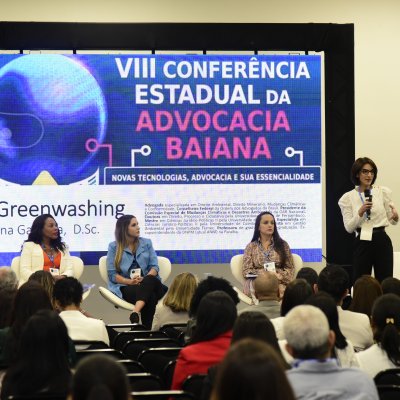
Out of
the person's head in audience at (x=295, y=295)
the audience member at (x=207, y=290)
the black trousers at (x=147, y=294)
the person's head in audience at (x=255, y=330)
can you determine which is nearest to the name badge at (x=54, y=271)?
the black trousers at (x=147, y=294)

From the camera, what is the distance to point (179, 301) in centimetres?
648

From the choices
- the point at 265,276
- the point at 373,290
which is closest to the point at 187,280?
the point at 265,276

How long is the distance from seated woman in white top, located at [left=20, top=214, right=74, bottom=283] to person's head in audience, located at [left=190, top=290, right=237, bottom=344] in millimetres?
4525

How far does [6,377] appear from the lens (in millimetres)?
3387

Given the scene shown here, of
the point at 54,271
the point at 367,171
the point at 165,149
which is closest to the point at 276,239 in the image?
the point at 367,171

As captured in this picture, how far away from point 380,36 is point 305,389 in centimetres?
767

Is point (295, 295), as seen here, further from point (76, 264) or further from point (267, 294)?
point (76, 264)

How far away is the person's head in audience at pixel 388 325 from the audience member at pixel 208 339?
2.32ft

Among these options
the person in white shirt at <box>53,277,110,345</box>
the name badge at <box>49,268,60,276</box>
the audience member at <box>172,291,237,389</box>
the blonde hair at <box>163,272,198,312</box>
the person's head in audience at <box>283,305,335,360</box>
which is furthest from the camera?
the name badge at <box>49,268,60,276</box>

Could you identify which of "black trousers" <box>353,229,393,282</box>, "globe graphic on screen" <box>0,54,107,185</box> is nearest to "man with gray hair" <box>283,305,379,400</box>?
"black trousers" <box>353,229,393,282</box>

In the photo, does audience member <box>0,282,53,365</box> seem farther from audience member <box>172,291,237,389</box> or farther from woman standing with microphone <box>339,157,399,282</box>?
woman standing with microphone <box>339,157,399,282</box>

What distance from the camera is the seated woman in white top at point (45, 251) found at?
852 cm

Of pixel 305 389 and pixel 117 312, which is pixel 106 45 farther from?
pixel 305 389

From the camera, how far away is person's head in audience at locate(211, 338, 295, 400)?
2084 millimetres
